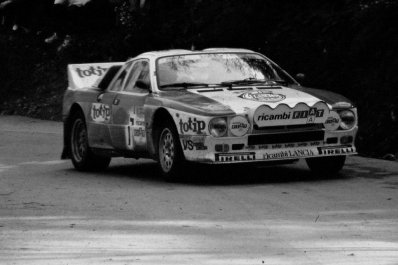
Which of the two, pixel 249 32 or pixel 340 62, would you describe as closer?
pixel 340 62

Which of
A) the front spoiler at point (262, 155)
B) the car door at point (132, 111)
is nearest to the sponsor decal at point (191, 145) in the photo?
the front spoiler at point (262, 155)

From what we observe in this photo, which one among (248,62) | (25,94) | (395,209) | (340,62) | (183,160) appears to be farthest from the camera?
(25,94)

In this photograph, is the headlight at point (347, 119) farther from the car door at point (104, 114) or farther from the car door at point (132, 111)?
the car door at point (104, 114)

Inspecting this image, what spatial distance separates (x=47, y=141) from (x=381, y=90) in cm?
608

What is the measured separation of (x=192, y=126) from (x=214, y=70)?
1.45 meters

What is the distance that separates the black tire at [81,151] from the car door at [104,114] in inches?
12.1

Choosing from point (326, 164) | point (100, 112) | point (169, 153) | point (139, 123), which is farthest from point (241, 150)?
point (100, 112)

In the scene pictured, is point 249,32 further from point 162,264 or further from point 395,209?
point 162,264

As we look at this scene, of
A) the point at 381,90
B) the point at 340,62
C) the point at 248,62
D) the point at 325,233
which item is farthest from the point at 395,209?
the point at 340,62

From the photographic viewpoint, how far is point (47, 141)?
21641 millimetres

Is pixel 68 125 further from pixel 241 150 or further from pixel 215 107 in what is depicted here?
pixel 241 150

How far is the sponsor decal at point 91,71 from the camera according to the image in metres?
17.7

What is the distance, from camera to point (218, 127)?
44.3 ft

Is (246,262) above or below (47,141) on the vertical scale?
above
